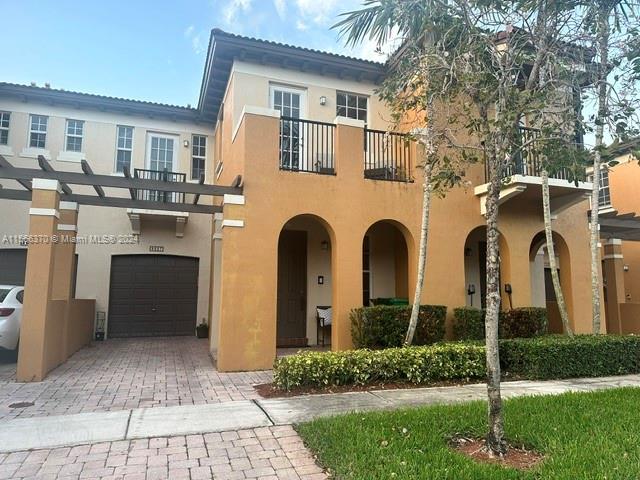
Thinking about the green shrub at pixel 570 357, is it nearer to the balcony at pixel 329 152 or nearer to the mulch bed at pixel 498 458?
the mulch bed at pixel 498 458

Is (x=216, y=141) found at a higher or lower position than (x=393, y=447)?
higher

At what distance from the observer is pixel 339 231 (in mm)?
9062

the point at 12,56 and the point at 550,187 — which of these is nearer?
the point at 550,187

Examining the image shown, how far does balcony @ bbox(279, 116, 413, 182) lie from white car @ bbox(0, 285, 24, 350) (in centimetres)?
587

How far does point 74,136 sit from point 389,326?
444 inches

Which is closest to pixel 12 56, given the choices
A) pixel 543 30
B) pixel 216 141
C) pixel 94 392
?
pixel 216 141

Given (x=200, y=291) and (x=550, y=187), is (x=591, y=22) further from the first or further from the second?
(x=200, y=291)

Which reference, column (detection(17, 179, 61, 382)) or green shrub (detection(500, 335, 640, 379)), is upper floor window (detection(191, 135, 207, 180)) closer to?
column (detection(17, 179, 61, 382))

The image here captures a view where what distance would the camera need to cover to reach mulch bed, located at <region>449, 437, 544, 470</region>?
3826 mm

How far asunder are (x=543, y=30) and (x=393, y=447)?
4.80 m

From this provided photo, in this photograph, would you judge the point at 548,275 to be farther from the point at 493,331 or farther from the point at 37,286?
the point at 37,286

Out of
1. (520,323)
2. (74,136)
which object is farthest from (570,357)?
(74,136)

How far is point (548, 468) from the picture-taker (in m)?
3.63

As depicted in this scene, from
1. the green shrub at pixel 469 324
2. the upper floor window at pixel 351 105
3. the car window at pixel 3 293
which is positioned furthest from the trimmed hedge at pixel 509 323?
the car window at pixel 3 293
